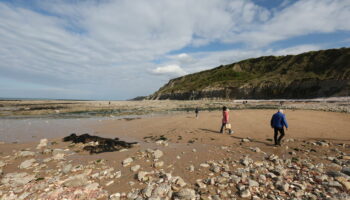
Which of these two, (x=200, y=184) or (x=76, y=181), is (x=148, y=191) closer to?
(x=200, y=184)

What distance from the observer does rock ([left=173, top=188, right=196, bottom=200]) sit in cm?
463

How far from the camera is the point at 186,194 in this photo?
185 inches

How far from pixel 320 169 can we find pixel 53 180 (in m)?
9.22

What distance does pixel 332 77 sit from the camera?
5941cm

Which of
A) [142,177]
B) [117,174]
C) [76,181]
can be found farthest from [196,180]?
[76,181]

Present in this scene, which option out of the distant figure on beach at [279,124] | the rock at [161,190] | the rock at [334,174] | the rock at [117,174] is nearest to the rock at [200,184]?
the rock at [161,190]

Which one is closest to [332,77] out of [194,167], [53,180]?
[194,167]

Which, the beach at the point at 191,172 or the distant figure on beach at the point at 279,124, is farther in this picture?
the distant figure on beach at the point at 279,124

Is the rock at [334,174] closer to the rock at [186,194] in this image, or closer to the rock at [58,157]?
the rock at [186,194]

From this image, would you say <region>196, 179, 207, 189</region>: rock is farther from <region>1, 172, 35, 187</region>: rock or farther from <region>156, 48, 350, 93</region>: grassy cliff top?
<region>156, 48, 350, 93</region>: grassy cliff top

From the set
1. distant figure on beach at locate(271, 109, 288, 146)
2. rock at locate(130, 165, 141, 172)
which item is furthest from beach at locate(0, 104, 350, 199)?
distant figure on beach at locate(271, 109, 288, 146)

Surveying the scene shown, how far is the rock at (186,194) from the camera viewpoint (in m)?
4.63

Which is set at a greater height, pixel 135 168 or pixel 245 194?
pixel 245 194

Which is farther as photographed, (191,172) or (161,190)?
(191,172)
